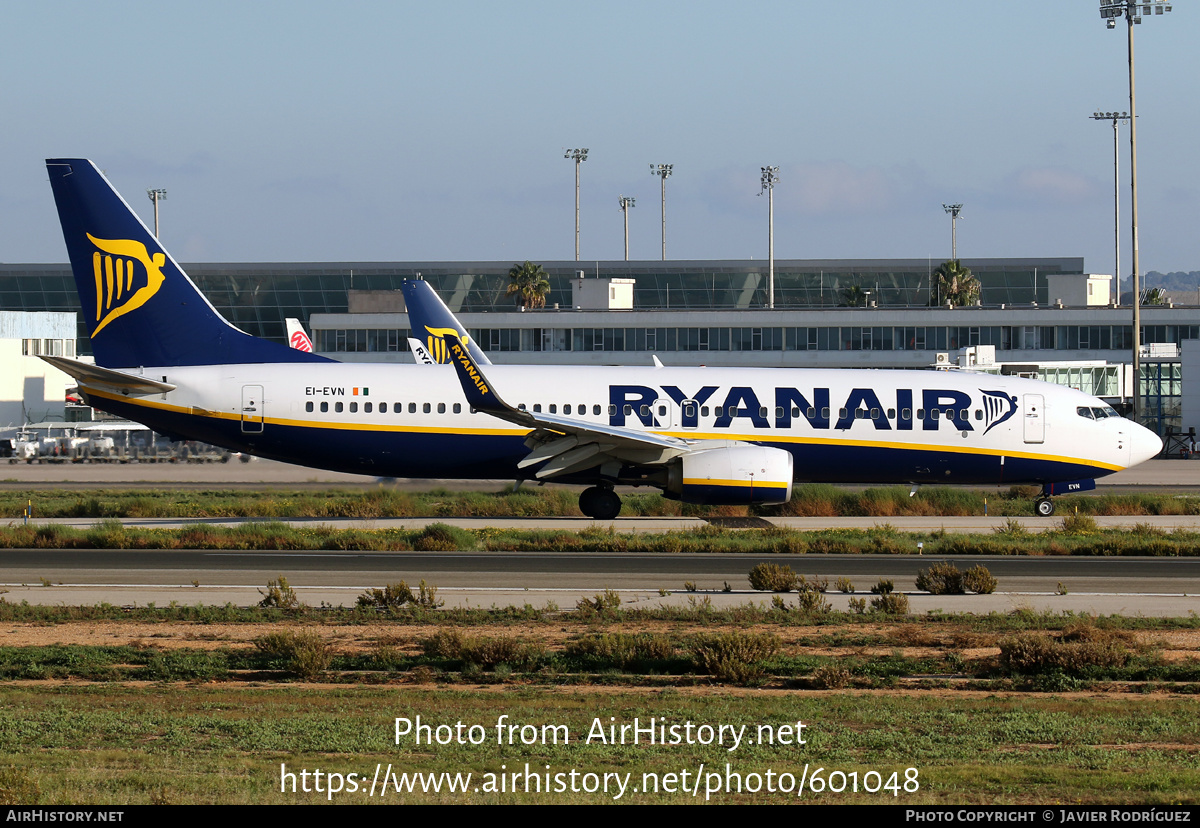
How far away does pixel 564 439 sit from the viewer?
32.6 meters

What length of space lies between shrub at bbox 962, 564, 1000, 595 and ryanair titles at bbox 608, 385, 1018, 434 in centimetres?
1160

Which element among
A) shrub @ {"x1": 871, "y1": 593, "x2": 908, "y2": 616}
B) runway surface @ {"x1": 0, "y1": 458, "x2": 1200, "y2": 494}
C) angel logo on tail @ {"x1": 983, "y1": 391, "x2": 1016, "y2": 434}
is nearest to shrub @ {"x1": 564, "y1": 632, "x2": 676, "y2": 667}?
shrub @ {"x1": 871, "y1": 593, "x2": 908, "y2": 616}

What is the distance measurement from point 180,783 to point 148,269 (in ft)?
84.3

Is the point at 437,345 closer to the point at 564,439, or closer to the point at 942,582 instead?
the point at 564,439

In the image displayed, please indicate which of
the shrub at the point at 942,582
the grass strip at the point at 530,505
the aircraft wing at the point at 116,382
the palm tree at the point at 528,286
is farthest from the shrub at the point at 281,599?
the palm tree at the point at 528,286

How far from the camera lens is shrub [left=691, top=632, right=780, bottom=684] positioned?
15211mm

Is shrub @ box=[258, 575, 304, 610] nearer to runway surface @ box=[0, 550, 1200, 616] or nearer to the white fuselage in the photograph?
runway surface @ box=[0, 550, 1200, 616]

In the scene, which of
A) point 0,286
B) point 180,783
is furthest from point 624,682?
point 0,286

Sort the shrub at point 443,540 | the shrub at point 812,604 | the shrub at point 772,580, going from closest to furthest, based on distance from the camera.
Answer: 1. the shrub at point 812,604
2. the shrub at point 772,580
3. the shrub at point 443,540

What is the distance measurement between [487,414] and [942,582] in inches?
539

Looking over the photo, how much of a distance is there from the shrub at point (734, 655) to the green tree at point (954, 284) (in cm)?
8989

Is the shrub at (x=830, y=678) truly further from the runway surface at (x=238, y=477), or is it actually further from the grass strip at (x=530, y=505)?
the runway surface at (x=238, y=477)

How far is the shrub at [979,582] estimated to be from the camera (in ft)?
72.0

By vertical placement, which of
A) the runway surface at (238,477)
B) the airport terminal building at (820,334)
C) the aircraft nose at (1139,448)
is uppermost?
the airport terminal building at (820,334)
